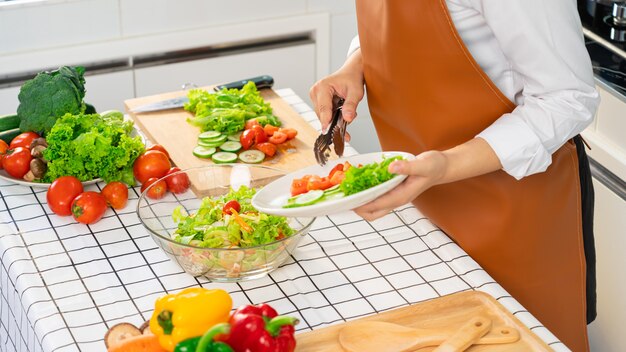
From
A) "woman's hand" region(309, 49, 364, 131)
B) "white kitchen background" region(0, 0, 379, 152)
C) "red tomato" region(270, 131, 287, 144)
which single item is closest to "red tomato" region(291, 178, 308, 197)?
"woman's hand" region(309, 49, 364, 131)

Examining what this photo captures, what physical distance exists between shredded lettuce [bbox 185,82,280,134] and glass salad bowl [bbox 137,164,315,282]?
0.37 meters

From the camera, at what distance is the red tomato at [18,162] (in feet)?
6.14

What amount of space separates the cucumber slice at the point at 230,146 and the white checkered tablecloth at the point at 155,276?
289mm

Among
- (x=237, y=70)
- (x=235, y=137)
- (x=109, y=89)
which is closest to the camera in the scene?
(x=235, y=137)

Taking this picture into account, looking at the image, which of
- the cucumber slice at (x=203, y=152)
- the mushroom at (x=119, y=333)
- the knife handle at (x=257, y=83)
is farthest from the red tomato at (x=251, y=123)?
the mushroom at (x=119, y=333)

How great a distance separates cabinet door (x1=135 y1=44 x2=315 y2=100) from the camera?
2.95 metres

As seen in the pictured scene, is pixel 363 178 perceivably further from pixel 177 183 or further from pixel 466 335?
pixel 177 183

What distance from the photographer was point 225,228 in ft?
5.14

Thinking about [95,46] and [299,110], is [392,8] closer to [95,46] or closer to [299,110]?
[299,110]

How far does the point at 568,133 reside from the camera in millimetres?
1478

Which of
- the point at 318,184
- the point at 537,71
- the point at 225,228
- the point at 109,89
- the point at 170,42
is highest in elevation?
the point at 537,71

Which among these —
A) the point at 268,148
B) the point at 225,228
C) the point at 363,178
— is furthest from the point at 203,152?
the point at 363,178

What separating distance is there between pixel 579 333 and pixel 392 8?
28.4 inches

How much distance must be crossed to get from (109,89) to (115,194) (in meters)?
1.16
